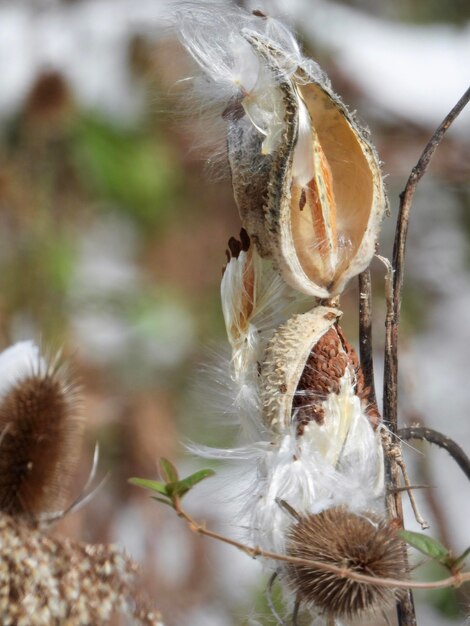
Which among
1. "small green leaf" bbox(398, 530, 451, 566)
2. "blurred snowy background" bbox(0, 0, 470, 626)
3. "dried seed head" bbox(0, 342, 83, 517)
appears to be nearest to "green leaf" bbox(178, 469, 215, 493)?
"small green leaf" bbox(398, 530, 451, 566)

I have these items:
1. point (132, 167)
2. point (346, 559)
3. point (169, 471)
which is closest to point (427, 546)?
point (346, 559)

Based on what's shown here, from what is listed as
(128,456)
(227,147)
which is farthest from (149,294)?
(227,147)

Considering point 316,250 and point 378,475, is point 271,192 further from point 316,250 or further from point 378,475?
point 378,475

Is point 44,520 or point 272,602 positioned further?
point 44,520

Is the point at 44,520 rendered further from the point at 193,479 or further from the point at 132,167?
the point at 132,167

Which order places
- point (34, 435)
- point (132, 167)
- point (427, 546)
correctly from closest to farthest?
point (427, 546), point (34, 435), point (132, 167)

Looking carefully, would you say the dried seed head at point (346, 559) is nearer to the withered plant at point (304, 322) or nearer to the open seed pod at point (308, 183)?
the withered plant at point (304, 322)
